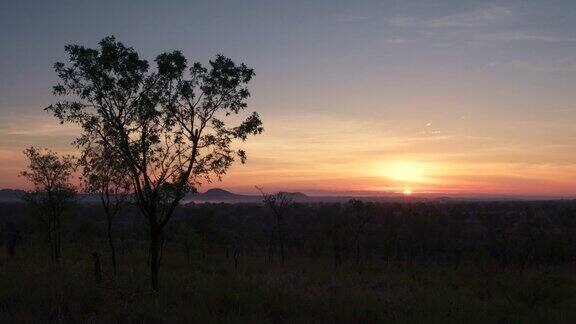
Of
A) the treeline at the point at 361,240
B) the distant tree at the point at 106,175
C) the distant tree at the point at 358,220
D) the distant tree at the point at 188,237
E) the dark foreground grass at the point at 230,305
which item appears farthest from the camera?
the distant tree at the point at 358,220

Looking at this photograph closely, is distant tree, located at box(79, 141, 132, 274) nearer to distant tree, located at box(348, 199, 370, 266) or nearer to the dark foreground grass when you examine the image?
the dark foreground grass

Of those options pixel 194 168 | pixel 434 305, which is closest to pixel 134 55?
pixel 194 168

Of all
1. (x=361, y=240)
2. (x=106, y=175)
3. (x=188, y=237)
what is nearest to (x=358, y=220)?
(x=361, y=240)

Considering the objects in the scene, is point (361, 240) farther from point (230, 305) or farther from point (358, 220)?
point (230, 305)

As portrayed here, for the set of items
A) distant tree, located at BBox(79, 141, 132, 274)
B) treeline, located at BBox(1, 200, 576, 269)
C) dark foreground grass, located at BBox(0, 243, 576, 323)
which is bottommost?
treeline, located at BBox(1, 200, 576, 269)

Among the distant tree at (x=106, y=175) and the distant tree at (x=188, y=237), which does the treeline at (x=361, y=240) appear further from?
the distant tree at (x=106, y=175)

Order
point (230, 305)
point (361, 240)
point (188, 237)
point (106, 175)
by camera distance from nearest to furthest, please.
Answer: point (230, 305) → point (106, 175) → point (188, 237) → point (361, 240)

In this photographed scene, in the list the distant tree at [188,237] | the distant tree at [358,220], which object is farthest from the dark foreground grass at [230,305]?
the distant tree at [358,220]

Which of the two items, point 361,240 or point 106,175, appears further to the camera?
point 361,240

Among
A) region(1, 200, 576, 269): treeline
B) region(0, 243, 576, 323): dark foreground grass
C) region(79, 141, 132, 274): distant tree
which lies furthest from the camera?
region(1, 200, 576, 269): treeline

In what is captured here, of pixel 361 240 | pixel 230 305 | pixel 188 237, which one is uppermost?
pixel 230 305

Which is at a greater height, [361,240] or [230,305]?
[230,305]

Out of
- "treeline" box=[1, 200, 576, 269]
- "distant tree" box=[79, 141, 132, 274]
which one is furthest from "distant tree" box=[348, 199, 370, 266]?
"distant tree" box=[79, 141, 132, 274]

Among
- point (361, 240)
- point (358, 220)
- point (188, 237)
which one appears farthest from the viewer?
point (361, 240)
